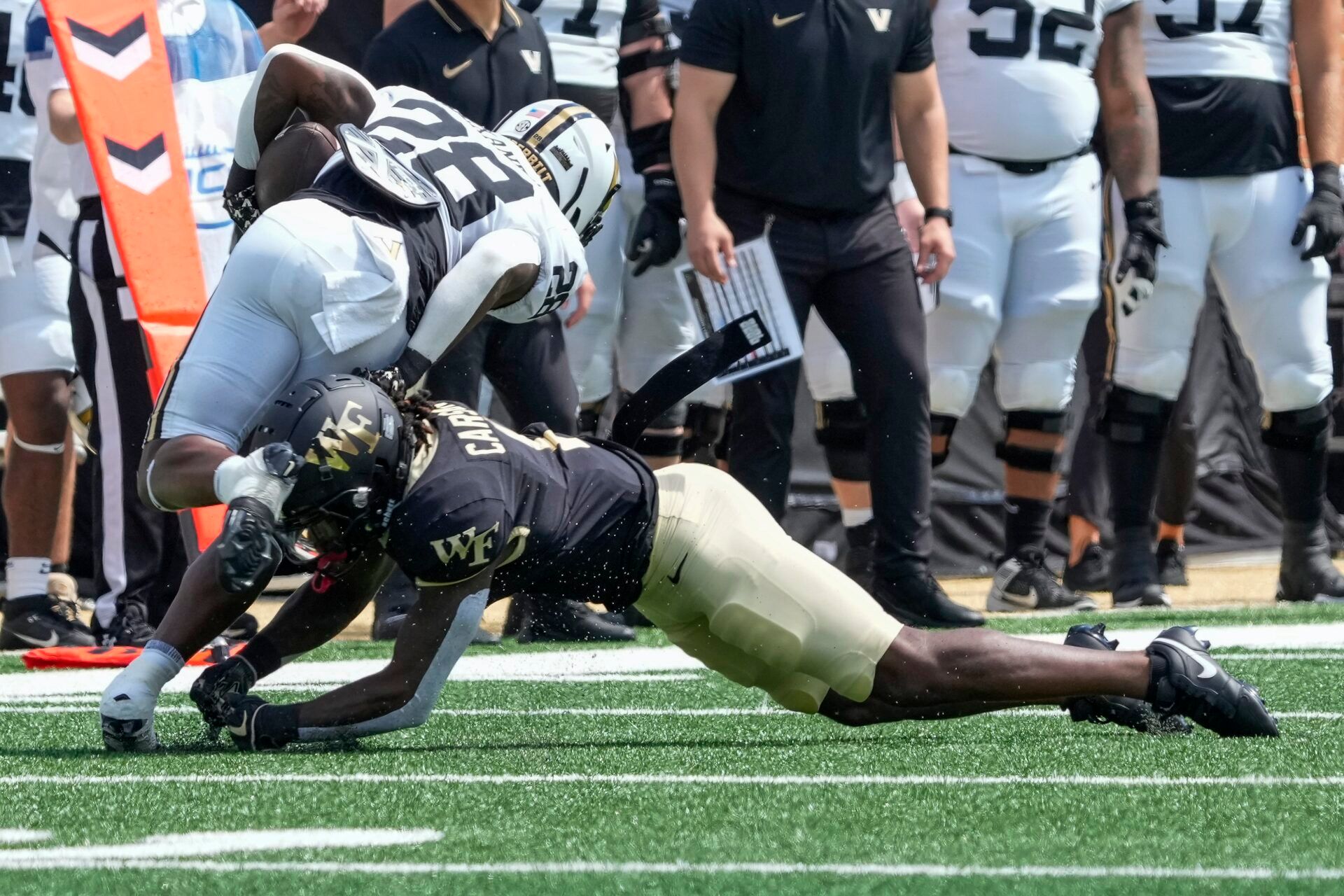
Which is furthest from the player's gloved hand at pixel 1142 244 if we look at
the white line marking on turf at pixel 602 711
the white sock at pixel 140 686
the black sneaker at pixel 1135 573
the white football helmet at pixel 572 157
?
the white sock at pixel 140 686

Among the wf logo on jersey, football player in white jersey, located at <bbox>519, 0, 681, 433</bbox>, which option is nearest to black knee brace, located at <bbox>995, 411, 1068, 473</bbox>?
football player in white jersey, located at <bbox>519, 0, 681, 433</bbox>

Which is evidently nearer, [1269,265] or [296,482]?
[296,482]

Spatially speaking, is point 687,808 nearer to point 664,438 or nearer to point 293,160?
point 293,160

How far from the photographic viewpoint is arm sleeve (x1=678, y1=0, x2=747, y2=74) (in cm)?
532

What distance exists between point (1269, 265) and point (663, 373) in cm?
301

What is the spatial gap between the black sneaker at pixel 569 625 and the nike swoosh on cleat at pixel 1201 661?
236cm

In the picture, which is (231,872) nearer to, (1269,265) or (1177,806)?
(1177,806)

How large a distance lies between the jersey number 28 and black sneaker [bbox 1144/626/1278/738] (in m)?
2.94

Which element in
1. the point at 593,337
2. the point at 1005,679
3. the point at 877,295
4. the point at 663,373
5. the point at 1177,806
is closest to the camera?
the point at 1177,806

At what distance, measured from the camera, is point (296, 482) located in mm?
2875

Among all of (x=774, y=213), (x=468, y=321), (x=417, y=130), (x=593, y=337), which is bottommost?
(x=593, y=337)

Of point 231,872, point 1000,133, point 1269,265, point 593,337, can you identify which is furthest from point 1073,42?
point 231,872

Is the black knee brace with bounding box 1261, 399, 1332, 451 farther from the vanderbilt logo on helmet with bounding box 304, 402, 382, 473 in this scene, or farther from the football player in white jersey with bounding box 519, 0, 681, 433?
the vanderbilt logo on helmet with bounding box 304, 402, 382, 473

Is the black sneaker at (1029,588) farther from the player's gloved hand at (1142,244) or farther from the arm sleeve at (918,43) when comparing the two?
the arm sleeve at (918,43)
